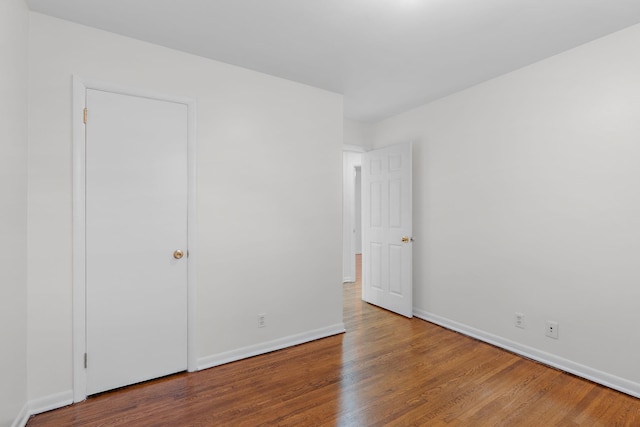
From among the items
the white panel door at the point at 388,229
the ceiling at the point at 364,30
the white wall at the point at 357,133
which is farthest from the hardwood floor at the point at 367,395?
the white wall at the point at 357,133

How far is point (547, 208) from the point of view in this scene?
2.59 meters

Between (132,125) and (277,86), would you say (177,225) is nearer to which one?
(132,125)

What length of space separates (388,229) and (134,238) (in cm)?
274

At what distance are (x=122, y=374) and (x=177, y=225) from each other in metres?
1.10

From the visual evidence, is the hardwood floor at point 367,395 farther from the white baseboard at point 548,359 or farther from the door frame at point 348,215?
the door frame at point 348,215

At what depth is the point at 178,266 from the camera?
8.02 feet

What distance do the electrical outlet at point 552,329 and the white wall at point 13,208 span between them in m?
3.54

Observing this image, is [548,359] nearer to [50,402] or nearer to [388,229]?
[388,229]

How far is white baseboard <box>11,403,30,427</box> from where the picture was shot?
1763 mm

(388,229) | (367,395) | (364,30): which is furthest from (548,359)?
(364,30)

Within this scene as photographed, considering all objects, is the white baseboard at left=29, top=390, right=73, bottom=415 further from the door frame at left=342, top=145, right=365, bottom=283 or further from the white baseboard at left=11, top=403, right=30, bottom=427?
the door frame at left=342, top=145, right=365, bottom=283

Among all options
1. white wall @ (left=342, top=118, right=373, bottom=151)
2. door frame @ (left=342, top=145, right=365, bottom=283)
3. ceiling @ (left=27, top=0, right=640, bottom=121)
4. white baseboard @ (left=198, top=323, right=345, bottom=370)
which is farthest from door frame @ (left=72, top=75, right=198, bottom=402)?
door frame @ (left=342, top=145, right=365, bottom=283)

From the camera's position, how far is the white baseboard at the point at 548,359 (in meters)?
2.18

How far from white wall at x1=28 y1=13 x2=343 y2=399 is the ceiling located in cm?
19
